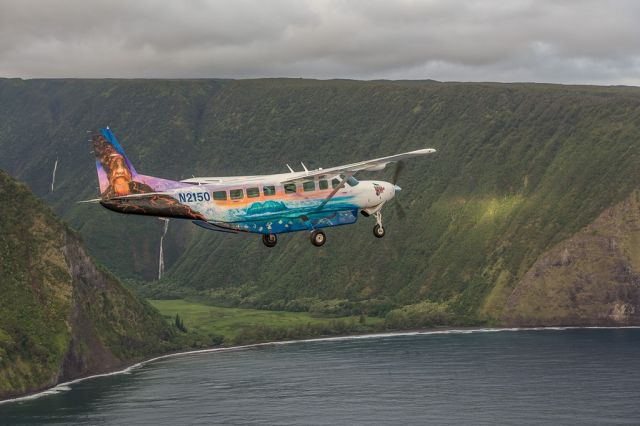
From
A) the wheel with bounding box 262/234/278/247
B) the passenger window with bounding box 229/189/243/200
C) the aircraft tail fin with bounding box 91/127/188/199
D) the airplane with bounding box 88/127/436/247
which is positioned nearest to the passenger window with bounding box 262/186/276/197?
the airplane with bounding box 88/127/436/247

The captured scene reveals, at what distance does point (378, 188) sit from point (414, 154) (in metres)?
5.14

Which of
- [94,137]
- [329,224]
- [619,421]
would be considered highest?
[94,137]

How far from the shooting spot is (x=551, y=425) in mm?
198875

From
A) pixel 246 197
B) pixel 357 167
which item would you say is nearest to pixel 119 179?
pixel 246 197

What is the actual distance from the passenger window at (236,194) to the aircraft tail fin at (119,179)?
11.3ft

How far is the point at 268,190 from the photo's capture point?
71938 mm

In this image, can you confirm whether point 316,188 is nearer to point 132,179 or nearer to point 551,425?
point 132,179

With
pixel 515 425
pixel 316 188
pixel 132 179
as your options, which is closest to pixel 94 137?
pixel 132 179

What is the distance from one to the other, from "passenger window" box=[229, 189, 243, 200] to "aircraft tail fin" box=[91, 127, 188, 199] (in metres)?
3.44

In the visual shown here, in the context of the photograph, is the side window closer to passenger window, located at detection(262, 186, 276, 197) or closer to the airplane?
the airplane

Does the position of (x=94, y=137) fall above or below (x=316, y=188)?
above

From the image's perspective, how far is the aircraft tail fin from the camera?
7219 cm

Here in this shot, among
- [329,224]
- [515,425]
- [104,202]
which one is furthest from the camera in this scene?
[515,425]

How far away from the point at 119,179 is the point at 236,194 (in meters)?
8.09
